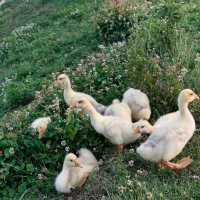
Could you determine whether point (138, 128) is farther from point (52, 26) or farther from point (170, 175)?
point (52, 26)

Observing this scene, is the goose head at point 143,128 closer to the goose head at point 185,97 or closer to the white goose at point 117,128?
the white goose at point 117,128

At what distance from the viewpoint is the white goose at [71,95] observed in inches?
365

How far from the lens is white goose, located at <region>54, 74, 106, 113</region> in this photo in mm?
9266

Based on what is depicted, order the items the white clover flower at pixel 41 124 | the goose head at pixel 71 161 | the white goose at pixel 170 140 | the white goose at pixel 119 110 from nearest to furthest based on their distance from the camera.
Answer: the white goose at pixel 170 140 → the goose head at pixel 71 161 → the white goose at pixel 119 110 → the white clover flower at pixel 41 124

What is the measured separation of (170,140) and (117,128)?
34.0 inches

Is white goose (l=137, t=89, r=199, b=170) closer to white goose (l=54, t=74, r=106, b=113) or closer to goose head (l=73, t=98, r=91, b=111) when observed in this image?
goose head (l=73, t=98, r=91, b=111)

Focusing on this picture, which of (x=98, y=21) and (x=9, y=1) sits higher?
(x=98, y=21)

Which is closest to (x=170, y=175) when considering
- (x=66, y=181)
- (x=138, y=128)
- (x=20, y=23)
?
(x=138, y=128)

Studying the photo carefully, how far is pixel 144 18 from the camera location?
509 inches

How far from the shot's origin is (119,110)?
8.62 meters

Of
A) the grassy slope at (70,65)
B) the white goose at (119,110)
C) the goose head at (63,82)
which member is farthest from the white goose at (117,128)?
the goose head at (63,82)

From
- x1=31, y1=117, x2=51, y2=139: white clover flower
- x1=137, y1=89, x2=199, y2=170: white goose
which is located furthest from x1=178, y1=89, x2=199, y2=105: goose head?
x1=31, y1=117, x2=51, y2=139: white clover flower

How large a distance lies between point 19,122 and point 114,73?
167cm

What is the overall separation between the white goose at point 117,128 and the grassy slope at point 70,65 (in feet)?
0.69
